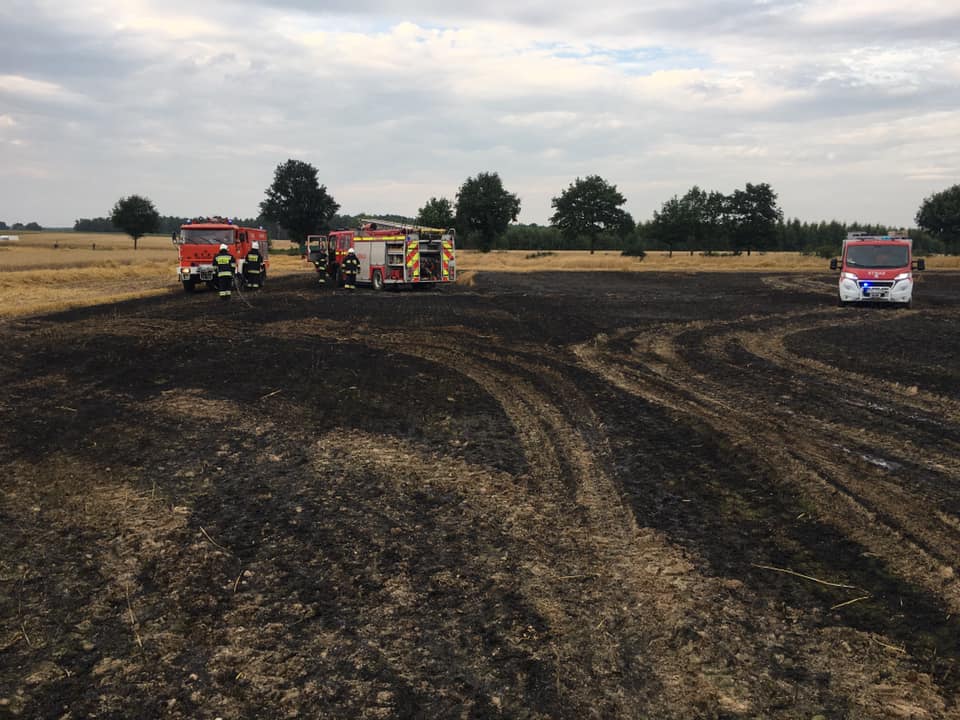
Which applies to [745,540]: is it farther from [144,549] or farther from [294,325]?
[294,325]

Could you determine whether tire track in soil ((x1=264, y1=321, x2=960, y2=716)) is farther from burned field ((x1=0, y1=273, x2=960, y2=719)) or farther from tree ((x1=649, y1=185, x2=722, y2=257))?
tree ((x1=649, y1=185, x2=722, y2=257))

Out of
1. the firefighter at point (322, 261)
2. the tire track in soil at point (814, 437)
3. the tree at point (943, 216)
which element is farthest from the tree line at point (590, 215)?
the tire track in soil at point (814, 437)

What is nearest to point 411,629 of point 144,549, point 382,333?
point 144,549

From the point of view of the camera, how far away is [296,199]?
86625 mm

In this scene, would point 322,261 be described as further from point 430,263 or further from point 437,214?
point 437,214

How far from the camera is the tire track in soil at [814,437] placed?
5.03 m

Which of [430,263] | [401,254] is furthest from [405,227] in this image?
[430,263]

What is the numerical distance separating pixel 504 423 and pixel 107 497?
4243mm

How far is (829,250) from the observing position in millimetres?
72250

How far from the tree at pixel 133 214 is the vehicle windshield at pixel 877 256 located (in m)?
80.6

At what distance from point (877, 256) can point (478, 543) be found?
21.5 m

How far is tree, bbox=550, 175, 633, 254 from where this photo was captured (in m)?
83.4

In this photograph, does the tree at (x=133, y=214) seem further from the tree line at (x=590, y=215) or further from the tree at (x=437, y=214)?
the tree at (x=437, y=214)

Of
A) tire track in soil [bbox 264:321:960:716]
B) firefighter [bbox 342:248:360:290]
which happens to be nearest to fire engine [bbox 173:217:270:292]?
firefighter [bbox 342:248:360:290]
